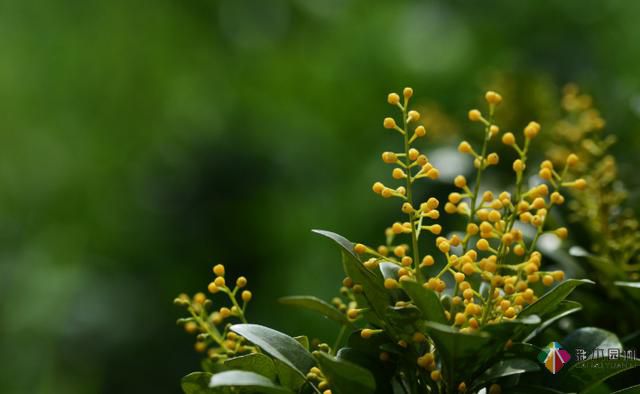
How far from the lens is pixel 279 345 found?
0.65m

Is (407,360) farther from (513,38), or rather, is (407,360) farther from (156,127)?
(156,127)

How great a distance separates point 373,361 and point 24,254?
347 cm

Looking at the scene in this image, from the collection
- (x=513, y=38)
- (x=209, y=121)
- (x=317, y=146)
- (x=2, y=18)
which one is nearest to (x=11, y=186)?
(x=2, y=18)

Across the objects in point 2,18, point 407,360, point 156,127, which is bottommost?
point 407,360

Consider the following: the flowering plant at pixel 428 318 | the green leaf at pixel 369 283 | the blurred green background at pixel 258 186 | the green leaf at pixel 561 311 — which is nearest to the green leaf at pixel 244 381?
the flowering plant at pixel 428 318

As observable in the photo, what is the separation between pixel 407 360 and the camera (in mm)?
675

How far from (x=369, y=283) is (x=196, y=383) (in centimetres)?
16

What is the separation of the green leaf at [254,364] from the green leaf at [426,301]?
5.5 inches

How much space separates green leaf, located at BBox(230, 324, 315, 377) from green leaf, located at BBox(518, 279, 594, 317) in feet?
0.58

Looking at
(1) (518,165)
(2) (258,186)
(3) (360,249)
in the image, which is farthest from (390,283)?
(2) (258,186)

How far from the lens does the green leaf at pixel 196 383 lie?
2.23 feet

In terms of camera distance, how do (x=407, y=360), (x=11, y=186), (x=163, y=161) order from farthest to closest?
(x=11, y=186), (x=163, y=161), (x=407, y=360)

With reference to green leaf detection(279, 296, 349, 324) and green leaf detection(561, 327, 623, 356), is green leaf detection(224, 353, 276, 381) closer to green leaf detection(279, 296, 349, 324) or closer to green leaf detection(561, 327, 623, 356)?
green leaf detection(279, 296, 349, 324)

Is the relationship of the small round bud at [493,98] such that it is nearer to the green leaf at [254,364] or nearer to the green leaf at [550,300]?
the green leaf at [550,300]
